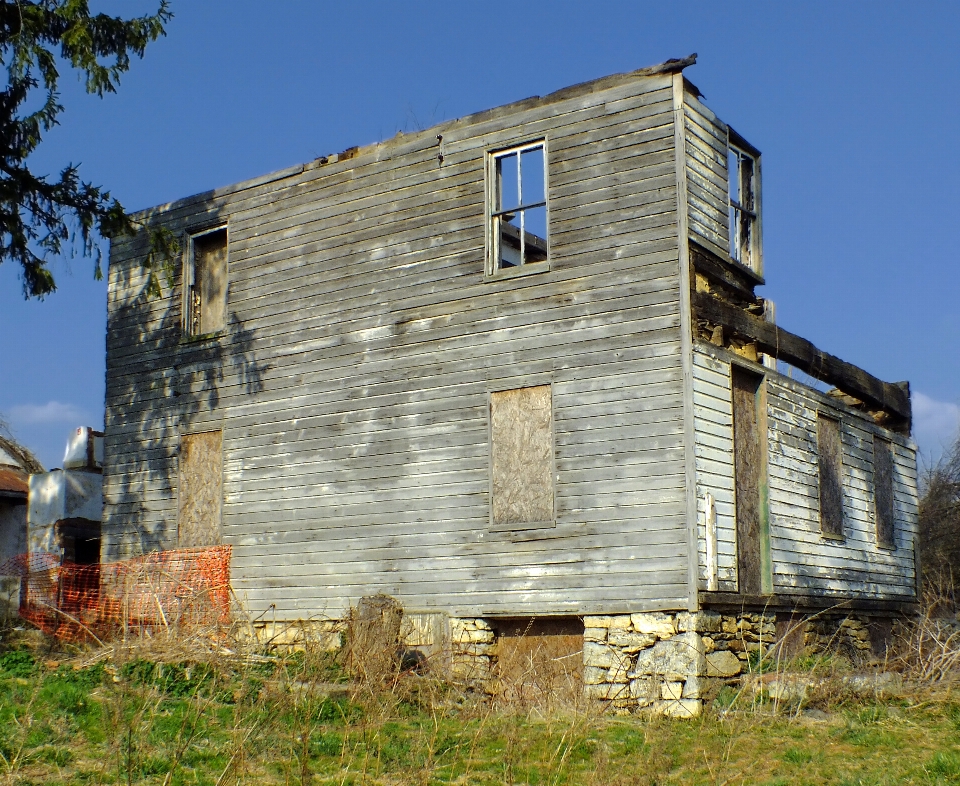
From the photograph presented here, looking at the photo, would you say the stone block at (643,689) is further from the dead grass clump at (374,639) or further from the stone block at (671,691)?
the dead grass clump at (374,639)

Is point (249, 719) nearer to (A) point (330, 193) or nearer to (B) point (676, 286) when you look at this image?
(B) point (676, 286)

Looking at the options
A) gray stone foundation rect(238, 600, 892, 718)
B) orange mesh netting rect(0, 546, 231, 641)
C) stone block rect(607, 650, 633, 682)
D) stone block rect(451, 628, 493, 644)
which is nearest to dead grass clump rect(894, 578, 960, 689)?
gray stone foundation rect(238, 600, 892, 718)

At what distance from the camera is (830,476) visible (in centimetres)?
1788

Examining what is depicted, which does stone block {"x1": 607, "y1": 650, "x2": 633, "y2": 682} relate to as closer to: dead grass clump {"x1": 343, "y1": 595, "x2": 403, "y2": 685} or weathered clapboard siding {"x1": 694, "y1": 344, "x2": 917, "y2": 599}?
weathered clapboard siding {"x1": 694, "y1": 344, "x2": 917, "y2": 599}

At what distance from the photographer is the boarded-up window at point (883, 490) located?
19344 mm

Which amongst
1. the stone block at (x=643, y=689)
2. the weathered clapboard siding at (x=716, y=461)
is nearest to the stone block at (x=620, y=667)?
the stone block at (x=643, y=689)

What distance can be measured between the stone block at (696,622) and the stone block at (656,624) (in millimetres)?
98

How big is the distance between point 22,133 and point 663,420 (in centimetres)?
1168

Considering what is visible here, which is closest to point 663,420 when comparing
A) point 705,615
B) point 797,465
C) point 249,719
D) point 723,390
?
point 723,390

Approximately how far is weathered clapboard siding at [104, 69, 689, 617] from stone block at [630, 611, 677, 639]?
16cm

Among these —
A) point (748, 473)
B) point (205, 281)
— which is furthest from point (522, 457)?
point (205, 281)

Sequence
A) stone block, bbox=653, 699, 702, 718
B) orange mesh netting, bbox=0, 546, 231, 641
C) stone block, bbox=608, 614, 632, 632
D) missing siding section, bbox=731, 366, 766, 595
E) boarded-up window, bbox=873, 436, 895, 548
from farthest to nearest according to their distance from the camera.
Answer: boarded-up window, bbox=873, 436, 895, 548
orange mesh netting, bbox=0, 546, 231, 641
missing siding section, bbox=731, 366, 766, 595
stone block, bbox=608, 614, 632, 632
stone block, bbox=653, 699, 702, 718

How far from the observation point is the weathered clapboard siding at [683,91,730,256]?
15.0 metres

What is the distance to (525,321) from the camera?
1548 cm
